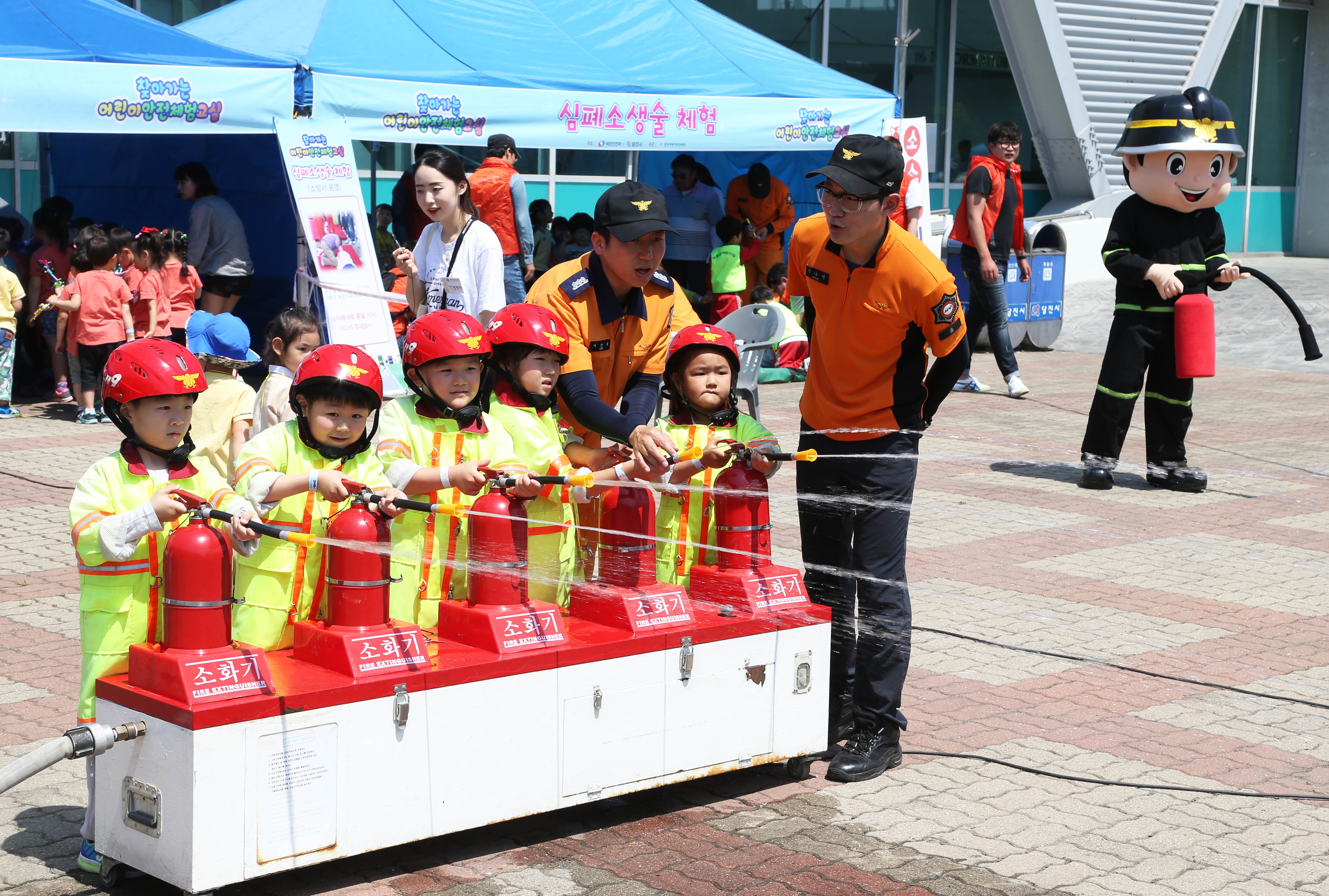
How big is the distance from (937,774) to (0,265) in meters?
10.3

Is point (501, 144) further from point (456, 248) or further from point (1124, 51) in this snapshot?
point (1124, 51)

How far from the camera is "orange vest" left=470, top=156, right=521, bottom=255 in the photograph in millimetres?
11523

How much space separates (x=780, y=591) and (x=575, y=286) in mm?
1282

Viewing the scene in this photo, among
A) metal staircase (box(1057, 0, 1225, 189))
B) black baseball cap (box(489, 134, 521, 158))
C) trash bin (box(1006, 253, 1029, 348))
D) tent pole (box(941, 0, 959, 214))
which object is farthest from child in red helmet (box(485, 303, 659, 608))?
metal staircase (box(1057, 0, 1225, 189))

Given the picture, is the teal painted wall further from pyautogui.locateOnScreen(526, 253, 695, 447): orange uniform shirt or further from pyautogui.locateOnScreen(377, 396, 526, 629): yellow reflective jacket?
pyautogui.locateOnScreen(377, 396, 526, 629): yellow reflective jacket

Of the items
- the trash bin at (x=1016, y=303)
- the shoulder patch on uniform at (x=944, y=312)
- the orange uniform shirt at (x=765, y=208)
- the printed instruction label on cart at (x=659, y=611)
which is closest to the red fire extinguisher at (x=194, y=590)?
the printed instruction label on cart at (x=659, y=611)

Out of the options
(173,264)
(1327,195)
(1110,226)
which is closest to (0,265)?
(173,264)

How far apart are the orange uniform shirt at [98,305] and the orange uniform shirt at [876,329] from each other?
8.63 m

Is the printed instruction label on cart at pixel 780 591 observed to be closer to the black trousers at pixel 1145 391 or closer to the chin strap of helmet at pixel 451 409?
the chin strap of helmet at pixel 451 409

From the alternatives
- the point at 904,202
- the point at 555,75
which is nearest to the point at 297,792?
the point at 555,75

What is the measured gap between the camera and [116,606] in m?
3.93

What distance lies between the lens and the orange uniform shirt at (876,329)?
476cm

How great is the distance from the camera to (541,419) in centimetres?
497

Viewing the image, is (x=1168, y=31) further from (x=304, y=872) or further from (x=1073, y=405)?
(x=304, y=872)
